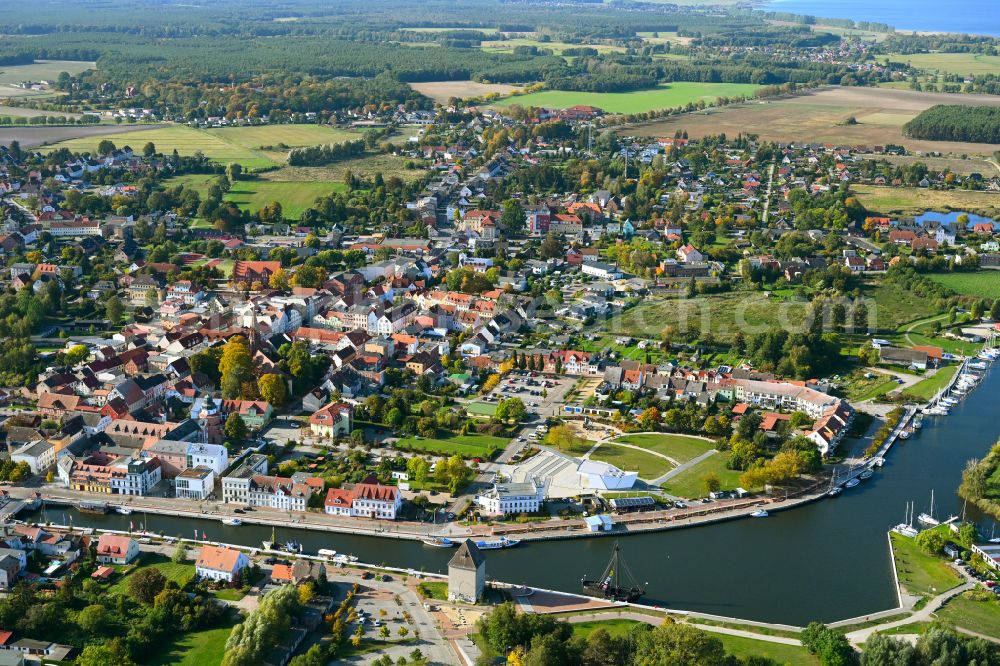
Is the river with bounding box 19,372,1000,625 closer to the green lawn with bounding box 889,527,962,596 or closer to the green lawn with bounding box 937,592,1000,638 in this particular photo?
the green lawn with bounding box 889,527,962,596

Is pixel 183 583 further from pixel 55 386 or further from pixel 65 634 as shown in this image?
pixel 55 386

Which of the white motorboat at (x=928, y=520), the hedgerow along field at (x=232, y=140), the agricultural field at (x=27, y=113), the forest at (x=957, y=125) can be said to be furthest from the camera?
the agricultural field at (x=27, y=113)

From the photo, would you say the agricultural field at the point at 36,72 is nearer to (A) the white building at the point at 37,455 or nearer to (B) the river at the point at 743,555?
(A) the white building at the point at 37,455

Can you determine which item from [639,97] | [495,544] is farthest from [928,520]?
[639,97]

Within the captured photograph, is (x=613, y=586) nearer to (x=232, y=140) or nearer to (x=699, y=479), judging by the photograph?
(x=699, y=479)

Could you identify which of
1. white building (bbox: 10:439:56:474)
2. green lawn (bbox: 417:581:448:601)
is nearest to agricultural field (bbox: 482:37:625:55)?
white building (bbox: 10:439:56:474)

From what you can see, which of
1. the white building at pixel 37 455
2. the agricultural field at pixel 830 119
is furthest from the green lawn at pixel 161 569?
the agricultural field at pixel 830 119

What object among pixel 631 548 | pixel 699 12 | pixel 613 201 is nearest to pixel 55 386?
pixel 631 548
